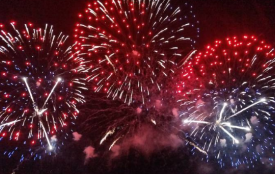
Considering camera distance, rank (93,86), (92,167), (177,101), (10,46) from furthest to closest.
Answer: (92,167)
(177,101)
(93,86)
(10,46)

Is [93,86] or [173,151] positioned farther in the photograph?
[173,151]

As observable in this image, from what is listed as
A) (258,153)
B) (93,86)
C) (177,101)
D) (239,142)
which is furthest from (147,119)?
(258,153)

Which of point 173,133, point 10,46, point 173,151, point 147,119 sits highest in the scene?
point 10,46

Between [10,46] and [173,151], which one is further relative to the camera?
[173,151]

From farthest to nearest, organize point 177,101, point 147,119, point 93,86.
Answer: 1. point 147,119
2. point 177,101
3. point 93,86

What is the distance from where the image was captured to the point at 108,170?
41.2 feet

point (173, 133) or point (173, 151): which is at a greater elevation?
point (173, 133)

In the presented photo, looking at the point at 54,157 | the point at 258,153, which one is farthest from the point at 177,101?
the point at 54,157

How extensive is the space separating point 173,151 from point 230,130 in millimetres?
2835

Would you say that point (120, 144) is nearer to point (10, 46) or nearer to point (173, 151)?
point (173, 151)

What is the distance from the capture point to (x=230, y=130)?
1077 centimetres

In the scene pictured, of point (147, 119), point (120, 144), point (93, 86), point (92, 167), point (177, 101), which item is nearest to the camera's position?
point (93, 86)

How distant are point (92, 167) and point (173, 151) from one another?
357 centimetres

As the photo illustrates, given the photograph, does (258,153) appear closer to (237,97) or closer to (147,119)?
(237,97)
